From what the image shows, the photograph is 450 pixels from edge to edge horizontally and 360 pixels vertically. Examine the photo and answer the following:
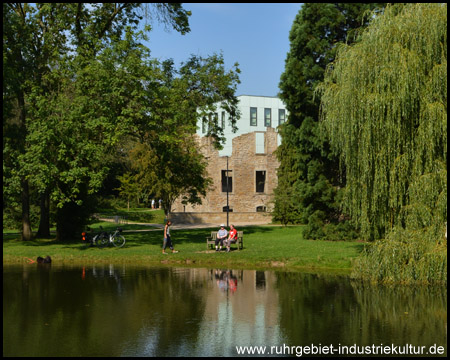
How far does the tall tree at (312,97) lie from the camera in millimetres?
28891

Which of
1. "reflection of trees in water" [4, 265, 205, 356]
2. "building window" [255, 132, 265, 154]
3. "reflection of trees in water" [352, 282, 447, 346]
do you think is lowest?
"reflection of trees in water" [4, 265, 205, 356]

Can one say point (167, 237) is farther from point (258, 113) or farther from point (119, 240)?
point (258, 113)

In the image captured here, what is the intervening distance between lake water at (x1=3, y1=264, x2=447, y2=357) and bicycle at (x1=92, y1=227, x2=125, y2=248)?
340 inches

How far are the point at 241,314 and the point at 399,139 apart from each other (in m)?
7.78

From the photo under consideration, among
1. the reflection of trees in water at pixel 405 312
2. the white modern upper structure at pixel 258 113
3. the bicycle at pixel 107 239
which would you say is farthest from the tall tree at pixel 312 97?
the white modern upper structure at pixel 258 113

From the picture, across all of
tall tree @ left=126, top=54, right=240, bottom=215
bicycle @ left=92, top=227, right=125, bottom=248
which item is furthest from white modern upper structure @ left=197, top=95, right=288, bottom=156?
bicycle @ left=92, top=227, right=125, bottom=248

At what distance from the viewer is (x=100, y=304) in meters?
13.4

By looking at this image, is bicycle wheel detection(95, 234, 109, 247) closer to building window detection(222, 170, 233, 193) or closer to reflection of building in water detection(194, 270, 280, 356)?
reflection of building in water detection(194, 270, 280, 356)

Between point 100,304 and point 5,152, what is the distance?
14.7 meters

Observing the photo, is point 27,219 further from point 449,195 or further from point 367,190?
point 449,195

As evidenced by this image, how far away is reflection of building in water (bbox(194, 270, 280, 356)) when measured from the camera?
994 centimetres

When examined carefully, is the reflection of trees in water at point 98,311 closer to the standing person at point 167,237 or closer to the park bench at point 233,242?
the standing person at point 167,237

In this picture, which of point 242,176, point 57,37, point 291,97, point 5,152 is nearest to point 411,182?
point 291,97

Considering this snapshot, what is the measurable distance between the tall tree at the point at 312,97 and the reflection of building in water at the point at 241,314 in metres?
12.1
